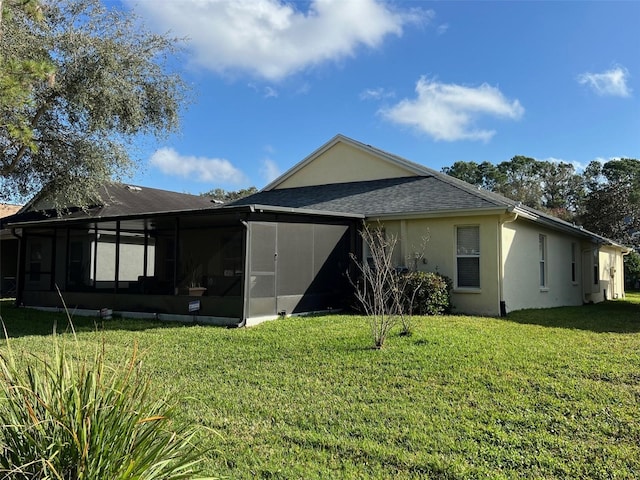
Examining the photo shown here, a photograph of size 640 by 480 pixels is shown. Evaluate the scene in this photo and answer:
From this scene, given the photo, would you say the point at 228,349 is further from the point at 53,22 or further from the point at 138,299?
the point at 53,22

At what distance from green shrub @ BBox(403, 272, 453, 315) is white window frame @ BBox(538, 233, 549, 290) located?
13.9ft

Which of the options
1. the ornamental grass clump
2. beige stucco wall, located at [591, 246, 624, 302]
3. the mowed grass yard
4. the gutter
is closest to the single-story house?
the gutter

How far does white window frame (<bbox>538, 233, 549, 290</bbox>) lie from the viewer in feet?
45.7

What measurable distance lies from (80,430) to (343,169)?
50.7 feet

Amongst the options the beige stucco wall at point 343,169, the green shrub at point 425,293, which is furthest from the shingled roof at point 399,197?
the green shrub at point 425,293

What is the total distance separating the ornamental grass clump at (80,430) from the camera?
238 centimetres

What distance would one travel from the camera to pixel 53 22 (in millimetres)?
11703

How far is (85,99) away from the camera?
11430 millimetres

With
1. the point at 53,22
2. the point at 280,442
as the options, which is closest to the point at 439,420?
the point at 280,442

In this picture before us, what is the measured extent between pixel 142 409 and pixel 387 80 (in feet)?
46.1

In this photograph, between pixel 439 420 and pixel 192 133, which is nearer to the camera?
pixel 439 420

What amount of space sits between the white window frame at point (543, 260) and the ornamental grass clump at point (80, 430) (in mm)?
13259

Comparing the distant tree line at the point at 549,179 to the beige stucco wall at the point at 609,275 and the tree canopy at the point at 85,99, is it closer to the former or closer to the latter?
the beige stucco wall at the point at 609,275

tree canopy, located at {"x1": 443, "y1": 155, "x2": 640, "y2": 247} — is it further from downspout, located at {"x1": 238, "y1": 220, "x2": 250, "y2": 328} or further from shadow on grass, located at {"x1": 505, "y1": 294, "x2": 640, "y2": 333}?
downspout, located at {"x1": 238, "y1": 220, "x2": 250, "y2": 328}
